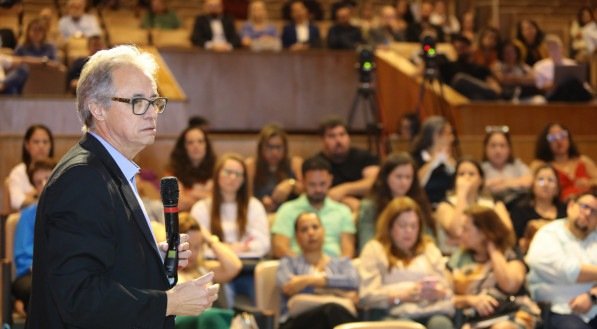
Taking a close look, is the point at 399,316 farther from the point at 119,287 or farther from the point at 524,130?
the point at 524,130

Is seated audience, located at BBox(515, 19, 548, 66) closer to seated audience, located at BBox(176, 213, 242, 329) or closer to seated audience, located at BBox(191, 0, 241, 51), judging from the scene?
seated audience, located at BBox(191, 0, 241, 51)

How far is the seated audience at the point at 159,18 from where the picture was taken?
11.1 m

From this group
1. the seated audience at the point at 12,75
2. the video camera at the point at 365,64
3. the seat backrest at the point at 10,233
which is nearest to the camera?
the seat backrest at the point at 10,233

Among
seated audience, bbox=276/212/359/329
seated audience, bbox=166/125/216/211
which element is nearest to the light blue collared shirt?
seated audience, bbox=276/212/359/329

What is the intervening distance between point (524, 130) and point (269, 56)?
7.88ft

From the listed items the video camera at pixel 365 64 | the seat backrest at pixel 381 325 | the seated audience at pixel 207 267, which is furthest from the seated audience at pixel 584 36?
the seat backrest at pixel 381 325

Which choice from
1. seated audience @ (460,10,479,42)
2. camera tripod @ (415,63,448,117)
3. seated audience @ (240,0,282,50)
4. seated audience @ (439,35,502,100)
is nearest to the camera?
camera tripod @ (415,63,448,117)

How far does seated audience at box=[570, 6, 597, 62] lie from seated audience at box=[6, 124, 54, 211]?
6.85m

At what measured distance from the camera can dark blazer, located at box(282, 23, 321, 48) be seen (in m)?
10.7

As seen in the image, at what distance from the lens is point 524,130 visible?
30.2 ft

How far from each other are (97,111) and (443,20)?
407 inches

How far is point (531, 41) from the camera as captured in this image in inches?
465

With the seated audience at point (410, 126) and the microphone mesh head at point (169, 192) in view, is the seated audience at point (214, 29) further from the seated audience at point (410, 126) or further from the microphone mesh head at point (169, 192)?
the microphone mesh head at point (169, 192)

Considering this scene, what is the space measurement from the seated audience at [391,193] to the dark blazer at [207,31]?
4357 mm
